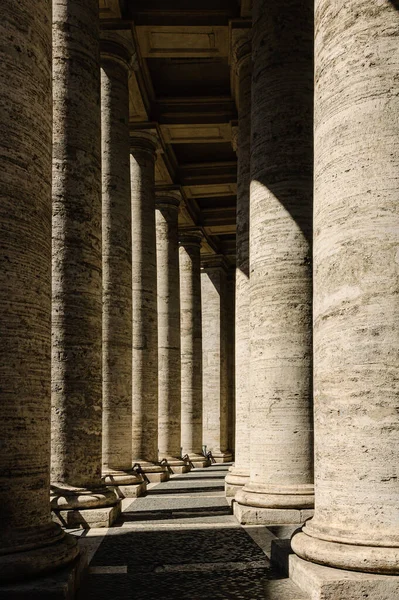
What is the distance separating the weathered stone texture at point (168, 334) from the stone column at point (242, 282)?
48.3ft

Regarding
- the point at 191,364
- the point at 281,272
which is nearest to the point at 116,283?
the point at 281,272

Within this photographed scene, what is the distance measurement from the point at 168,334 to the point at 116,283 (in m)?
15.7

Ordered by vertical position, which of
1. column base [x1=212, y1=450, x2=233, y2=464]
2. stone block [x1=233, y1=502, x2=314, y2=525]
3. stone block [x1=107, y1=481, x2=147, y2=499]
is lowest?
column base [x1=212, y1=450, x2=233, y2=464]

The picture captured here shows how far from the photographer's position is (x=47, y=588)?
10672 millimetres

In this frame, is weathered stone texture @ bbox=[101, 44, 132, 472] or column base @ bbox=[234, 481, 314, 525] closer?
column base @ bbox=[234, 481, 314, 525]

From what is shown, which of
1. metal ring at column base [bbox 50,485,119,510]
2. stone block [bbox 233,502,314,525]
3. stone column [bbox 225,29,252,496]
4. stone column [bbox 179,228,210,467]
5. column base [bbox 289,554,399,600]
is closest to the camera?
column base [bbox 289,554,399,600]

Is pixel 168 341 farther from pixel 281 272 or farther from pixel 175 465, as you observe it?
pixel 281 272

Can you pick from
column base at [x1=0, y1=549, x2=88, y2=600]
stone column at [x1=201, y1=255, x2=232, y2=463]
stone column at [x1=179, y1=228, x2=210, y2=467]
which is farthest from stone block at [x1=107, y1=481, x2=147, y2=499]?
stone column at [x1=201, y1=255, x2=232, y2=463]

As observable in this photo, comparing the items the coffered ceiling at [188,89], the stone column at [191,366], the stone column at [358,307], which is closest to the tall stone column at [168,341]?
the coffered ceiling at [188,89]

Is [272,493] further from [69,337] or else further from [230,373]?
[230,373]

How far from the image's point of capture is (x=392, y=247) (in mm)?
10297

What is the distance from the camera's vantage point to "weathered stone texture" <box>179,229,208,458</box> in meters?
48.8

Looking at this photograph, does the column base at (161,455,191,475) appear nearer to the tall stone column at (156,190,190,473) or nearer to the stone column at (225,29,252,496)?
the tall stone column at (156,190,190,473)

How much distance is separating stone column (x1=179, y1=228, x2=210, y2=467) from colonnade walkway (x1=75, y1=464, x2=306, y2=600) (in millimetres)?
23127
